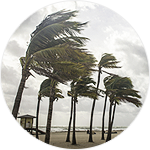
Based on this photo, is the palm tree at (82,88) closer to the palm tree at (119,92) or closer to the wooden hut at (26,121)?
the palm tree at (119,92)

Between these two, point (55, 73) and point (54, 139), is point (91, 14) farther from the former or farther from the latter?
point (54, 139)

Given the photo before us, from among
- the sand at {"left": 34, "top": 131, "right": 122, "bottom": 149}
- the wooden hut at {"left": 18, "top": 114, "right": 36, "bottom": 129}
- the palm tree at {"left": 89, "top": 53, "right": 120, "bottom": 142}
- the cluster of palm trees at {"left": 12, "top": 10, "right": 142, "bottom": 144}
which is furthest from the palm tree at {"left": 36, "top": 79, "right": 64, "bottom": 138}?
the palm tree at {"left": 89, "top": 53, "right": 120, "bottom": 142}

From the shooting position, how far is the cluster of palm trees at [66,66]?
178 inches

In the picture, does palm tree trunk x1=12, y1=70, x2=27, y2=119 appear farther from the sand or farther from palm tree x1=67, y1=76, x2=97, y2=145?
palm tree x1=67, y1=76, x2=97, y2=145

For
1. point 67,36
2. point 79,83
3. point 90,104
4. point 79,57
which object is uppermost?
point 67,36

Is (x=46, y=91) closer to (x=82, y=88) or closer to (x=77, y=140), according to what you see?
(x=82, y=88)

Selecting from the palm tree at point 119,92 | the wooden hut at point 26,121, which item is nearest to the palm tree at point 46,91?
the wooden hut at point 26,121

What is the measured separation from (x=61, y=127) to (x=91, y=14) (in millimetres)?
3006

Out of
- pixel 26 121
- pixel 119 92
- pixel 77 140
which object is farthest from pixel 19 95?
pixel 119 92

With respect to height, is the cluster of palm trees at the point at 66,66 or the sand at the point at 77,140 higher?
the cluster of palm trees at the point at 66,66

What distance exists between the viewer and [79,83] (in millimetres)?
4562

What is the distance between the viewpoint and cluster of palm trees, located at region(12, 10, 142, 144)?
4527 mm

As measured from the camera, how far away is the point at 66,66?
4535mm

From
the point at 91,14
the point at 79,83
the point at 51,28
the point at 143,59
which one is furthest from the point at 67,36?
the point at 143,59
